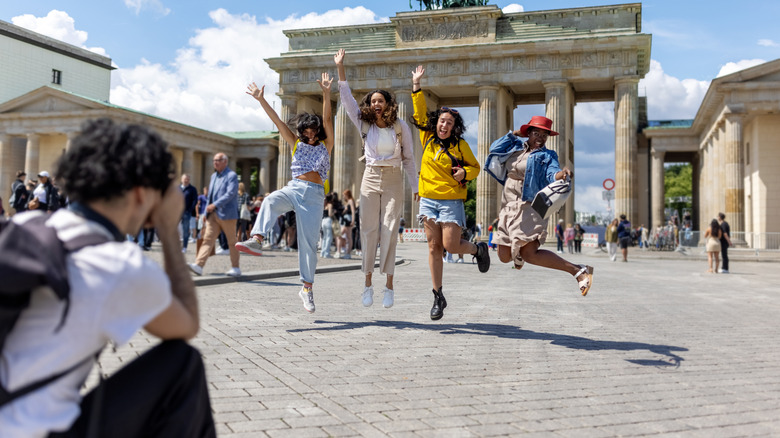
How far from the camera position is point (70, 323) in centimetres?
153

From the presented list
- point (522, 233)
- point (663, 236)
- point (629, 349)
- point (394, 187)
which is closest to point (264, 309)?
point (394, 187)

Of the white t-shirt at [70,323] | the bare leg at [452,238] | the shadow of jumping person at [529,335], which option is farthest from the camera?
the bare leg at [452,238]

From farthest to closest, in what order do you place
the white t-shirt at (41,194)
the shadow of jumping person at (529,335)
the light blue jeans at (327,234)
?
the light blue jeans at (327,234)
the white t-shirt at (41,194)
the shadow of jumping person at (529,335)

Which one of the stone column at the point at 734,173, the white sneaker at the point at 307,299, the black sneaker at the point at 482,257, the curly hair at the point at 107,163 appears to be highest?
the stone column at the point at 734,173

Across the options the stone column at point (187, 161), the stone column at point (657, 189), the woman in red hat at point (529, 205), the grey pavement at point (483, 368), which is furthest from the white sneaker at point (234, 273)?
the stone column at point (187, 161)

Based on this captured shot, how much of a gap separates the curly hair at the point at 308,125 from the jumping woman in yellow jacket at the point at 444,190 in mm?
1094

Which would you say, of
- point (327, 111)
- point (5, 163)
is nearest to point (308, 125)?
point (327, 111)

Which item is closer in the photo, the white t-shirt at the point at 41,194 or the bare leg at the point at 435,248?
the bare leg at the point at 435,248

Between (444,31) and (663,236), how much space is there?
2081 cm

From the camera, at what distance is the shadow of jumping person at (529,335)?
5.18 meters

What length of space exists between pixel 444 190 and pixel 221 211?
17.8 ft

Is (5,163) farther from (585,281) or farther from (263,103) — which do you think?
(585,281)

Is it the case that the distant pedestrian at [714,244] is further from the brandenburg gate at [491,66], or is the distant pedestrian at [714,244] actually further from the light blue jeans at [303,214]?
the brandenburg gate at [491,66]

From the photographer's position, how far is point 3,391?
1.54 metres
